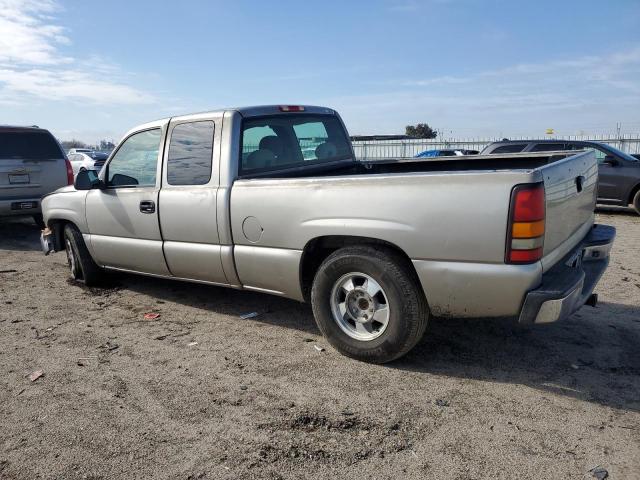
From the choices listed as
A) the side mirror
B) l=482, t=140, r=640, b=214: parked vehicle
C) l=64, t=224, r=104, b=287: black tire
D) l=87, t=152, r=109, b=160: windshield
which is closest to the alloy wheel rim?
the side mirror

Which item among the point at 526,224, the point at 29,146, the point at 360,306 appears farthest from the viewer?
the point at 29,146

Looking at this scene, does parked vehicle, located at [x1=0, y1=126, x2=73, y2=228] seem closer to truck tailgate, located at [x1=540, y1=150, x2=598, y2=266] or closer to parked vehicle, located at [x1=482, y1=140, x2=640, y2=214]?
parked vehicle, located at [x1=482, y1=140, x2=640, y2=214]

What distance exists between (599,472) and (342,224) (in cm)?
205

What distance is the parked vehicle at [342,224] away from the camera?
3.13 metres

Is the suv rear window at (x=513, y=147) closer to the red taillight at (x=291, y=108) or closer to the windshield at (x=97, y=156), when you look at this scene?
the red taillight at (x=291, y=108)

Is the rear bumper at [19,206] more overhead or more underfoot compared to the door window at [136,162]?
more underfoot

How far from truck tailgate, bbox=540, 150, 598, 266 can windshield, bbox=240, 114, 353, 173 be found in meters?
2.37

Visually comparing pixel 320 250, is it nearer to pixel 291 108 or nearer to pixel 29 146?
pixel 291 108

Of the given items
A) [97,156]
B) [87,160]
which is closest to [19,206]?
[87,160]

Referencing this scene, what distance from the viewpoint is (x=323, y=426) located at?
3.03 metres

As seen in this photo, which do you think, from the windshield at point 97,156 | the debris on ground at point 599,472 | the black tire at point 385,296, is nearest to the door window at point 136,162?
the black tire at point 385,296

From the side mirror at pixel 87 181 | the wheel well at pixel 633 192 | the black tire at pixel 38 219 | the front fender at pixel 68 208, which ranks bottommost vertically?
the wheel well at pixel 633 192

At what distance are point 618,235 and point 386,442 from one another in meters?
7.90

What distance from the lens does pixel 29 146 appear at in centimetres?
951
